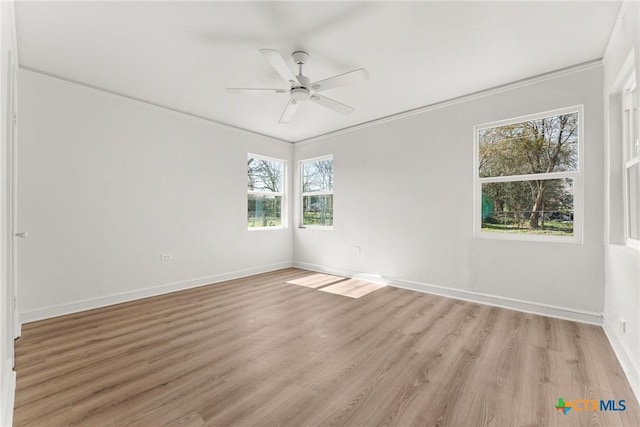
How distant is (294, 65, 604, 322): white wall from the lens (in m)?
2.95

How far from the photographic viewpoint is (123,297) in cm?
368

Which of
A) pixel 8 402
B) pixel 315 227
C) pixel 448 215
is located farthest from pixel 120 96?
pixel 448 215

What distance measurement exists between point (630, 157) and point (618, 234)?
697mm

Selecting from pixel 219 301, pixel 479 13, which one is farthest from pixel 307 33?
pixel 219 301

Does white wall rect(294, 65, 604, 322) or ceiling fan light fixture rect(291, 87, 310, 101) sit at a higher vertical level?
ceiling fan light fixture rect(291, 87, 310, 101)

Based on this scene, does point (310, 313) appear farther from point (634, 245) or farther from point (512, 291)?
point (634, 245)

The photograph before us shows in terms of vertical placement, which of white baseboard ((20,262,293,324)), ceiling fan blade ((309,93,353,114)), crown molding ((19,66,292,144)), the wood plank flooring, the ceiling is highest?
the ceiling

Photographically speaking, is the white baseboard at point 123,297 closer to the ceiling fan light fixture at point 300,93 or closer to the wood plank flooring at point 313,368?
the wood plank flooring at point 313,368

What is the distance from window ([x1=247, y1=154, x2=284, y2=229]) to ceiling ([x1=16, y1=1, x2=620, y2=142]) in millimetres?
1927

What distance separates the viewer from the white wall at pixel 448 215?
2947 mm

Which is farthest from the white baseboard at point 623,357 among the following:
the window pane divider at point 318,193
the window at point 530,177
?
the window pane divider at point 318,193

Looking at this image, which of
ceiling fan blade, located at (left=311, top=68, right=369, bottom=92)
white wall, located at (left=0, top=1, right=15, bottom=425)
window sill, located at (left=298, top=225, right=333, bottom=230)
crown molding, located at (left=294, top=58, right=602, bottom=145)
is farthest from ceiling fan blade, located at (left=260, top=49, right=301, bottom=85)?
window sill, located at (left=298, top=225, right=333, bottom=230)

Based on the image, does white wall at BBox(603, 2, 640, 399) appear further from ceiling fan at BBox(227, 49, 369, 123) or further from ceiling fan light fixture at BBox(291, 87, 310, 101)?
ceiling fan light fixture at BBox(291, 87, 310, 101)

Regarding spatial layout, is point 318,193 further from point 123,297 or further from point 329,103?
point 123,297
